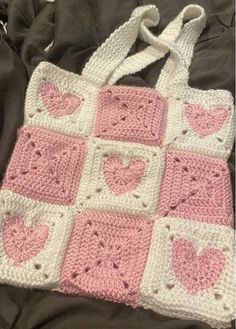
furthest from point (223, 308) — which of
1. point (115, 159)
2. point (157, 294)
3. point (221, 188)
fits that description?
point (115, 159)

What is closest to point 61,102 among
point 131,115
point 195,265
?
point 131,115

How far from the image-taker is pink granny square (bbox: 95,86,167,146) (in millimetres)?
882

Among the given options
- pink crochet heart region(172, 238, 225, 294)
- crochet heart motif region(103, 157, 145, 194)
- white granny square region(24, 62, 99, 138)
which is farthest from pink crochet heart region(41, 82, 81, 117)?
pink crochet heart region(172, 238, 225, 294)

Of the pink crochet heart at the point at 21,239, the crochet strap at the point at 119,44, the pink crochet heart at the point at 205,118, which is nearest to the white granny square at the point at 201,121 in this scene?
the pink crochet heart at the point at 205,118

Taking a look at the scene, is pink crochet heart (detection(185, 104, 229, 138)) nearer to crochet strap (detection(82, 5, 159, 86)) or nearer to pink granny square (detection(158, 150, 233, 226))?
pink granny square (detection(158, 150, 233, 226))

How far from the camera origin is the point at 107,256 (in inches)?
30.9

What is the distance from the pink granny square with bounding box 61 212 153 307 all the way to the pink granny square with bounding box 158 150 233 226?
58 millimetres

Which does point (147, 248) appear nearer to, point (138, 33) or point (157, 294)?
point (157, 294)

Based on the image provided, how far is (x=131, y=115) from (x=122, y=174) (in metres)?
0.12

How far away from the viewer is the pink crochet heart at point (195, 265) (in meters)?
0.76

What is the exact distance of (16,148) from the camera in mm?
854

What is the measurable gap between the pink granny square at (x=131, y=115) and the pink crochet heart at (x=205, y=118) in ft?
0.17

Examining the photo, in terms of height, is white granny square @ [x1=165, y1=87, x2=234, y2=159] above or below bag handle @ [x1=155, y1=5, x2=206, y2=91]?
below

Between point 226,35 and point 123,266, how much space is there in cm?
53
